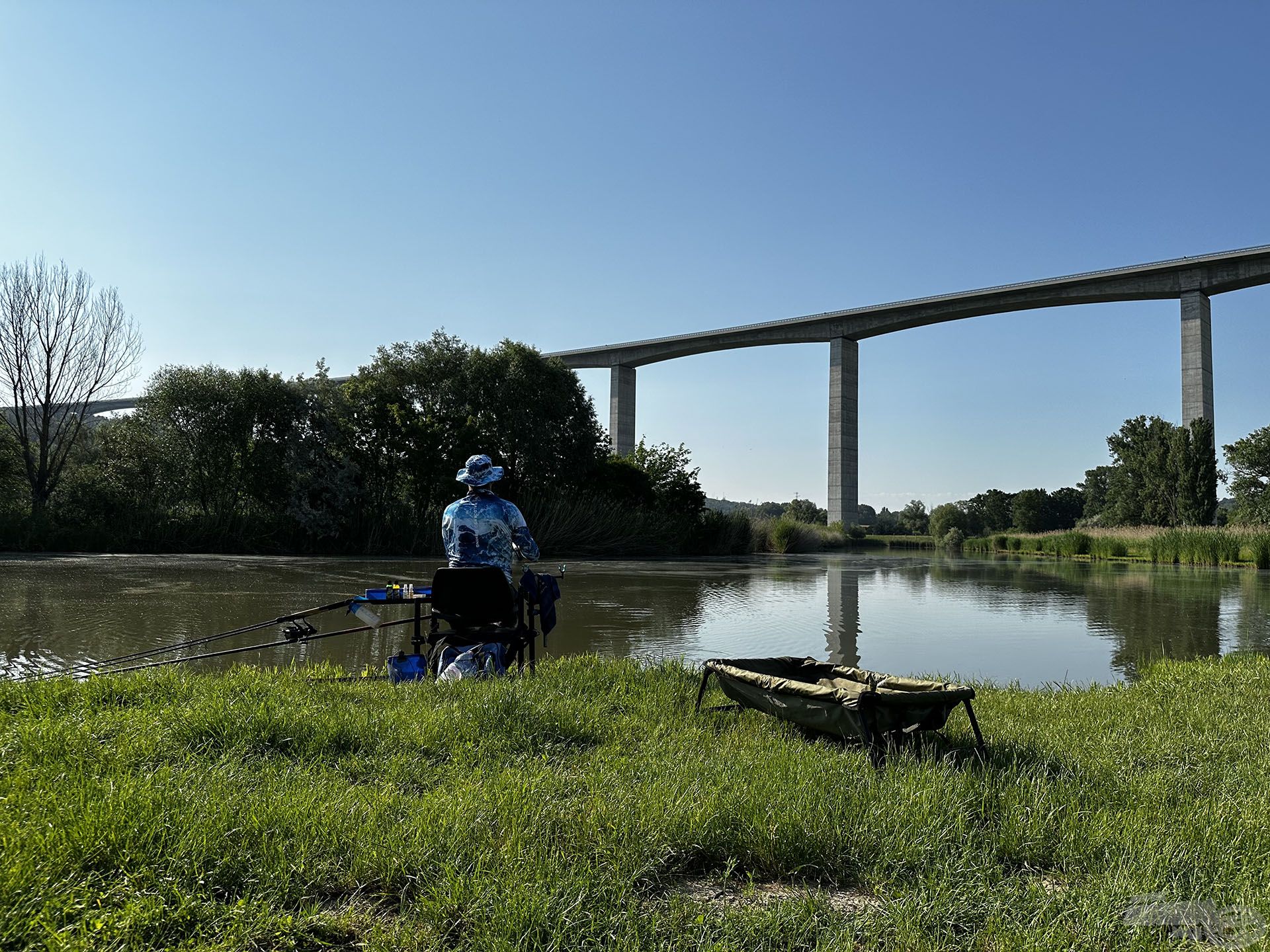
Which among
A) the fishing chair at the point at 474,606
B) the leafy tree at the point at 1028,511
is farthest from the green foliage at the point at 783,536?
the leafy tree at the point at 1028,511

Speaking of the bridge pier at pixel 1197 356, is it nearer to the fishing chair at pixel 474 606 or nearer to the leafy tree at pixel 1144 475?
the leafy tree at pixel 1144 475

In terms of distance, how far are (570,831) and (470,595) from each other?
3063mm

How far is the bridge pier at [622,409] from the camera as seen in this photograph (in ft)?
175

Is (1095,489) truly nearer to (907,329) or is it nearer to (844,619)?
(907,329)

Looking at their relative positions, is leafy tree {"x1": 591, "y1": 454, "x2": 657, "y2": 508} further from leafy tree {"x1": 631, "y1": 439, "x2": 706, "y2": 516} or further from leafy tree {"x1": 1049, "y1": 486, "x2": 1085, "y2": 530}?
leafy tree {"x1": 1049, "y1": 486, "x2": 1085, "y2": 530}

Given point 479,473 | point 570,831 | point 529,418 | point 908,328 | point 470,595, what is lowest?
point 570,831

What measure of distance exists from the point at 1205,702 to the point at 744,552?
27569 mm

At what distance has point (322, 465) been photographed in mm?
24844

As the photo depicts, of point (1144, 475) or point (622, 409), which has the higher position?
point (622, 409)

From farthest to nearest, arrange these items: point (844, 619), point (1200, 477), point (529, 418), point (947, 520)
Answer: point (947, 520) → point (1200, 477) → point (529, 418) → point (844, 619)

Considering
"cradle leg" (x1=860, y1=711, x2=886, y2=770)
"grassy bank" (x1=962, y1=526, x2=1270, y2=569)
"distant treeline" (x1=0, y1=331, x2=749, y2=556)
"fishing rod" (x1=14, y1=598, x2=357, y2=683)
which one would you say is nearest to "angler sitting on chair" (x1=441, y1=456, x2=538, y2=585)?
"fishing rod" (x1=14, y1=598, x2=357, y2=683)

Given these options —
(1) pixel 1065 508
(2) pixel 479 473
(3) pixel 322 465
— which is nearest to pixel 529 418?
(3) pixel 322 465

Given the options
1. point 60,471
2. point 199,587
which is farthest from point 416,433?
point 199,587

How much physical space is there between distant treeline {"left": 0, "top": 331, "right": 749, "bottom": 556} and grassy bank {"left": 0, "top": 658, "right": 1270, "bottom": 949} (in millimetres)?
20511
